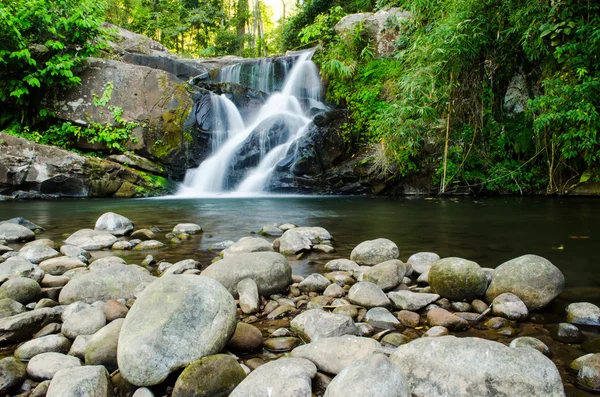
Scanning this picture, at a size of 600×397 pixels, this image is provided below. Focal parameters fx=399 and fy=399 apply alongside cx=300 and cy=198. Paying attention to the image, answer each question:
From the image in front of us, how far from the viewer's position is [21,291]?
2.76 meters

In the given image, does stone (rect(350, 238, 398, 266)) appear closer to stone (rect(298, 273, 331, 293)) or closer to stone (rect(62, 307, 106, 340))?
stone (rect(298, 273, 331, 293))

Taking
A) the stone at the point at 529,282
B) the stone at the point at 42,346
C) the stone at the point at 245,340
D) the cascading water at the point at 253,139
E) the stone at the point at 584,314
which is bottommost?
the stone at the point at 42,346

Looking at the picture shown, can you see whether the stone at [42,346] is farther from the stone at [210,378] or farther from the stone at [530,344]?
the stone at [530,344]

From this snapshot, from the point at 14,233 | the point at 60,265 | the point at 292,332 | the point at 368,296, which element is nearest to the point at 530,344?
the point at 368,296

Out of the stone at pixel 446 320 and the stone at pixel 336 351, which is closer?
the stone at pixel 336 351

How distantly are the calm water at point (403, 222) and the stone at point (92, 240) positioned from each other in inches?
13.4

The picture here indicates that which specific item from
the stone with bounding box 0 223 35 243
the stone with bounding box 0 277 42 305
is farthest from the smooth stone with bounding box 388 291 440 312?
the stone with bounding box 0 223 35 243

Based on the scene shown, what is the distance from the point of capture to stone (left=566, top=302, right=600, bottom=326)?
7.76 feet

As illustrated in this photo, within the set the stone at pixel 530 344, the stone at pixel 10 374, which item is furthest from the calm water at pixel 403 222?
the stone at pixel 10 374

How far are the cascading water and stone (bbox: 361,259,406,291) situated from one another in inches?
330

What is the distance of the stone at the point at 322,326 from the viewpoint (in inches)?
87.7

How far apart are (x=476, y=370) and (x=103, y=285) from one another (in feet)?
8.12

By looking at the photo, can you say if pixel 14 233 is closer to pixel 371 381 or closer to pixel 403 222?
pixel 371 381

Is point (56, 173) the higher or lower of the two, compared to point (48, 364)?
higher
